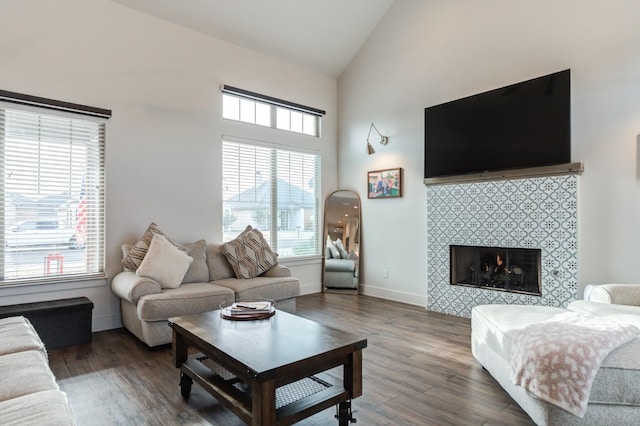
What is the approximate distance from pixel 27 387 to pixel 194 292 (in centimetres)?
185

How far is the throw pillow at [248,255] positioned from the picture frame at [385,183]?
175 cm

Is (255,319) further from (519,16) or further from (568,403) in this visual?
(519,16)

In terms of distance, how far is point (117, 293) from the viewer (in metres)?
3.53

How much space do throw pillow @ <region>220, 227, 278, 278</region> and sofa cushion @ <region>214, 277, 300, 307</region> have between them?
0.12 metres

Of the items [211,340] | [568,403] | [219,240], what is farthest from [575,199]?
[219,240]

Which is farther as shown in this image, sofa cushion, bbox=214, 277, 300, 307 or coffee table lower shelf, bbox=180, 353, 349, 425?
sofa cushion, bbox=214, 277, 300, 307

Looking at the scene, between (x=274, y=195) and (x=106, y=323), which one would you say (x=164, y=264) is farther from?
(x=274, y=195)

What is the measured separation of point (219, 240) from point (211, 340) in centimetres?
271

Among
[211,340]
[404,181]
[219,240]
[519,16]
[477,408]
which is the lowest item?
[477,408]

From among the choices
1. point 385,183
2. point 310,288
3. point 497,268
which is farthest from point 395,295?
point 385,183

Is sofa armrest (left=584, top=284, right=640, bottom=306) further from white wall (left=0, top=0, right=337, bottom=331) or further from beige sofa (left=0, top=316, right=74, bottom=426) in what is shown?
white wall (left=0, top=0, right=337, bottom=331)

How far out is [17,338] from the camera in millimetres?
1986

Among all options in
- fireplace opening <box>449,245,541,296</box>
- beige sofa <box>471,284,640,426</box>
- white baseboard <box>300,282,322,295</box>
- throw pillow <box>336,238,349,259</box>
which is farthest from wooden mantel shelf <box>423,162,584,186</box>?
white baseboard <box>300,282,322,295</box>

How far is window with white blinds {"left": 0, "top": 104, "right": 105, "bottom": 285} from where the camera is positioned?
3322 millimetres
